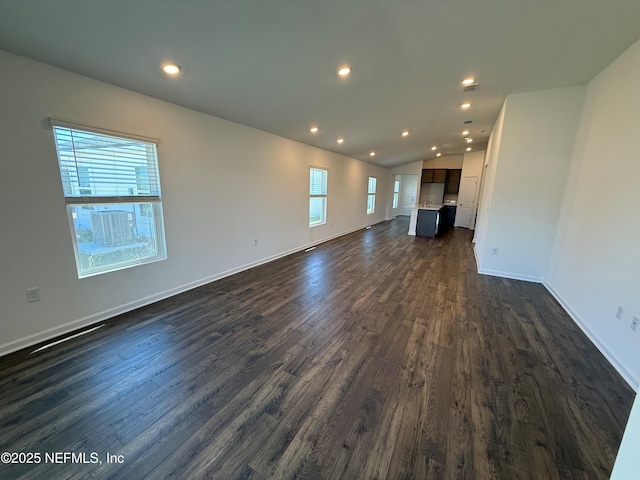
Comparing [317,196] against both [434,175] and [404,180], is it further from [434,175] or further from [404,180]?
[404,180]

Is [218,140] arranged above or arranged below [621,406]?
above

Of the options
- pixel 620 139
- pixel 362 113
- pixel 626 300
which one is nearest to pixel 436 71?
pixel 362 113

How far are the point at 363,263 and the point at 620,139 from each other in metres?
3.59

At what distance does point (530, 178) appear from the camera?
3.84 m

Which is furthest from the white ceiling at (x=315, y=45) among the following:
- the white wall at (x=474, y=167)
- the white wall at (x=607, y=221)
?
the white wall at (x=474, y=167)

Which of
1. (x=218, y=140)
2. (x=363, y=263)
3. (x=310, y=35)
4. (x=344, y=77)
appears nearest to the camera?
(x=310, y=35)

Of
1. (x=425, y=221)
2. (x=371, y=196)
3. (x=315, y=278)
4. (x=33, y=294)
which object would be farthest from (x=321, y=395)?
(x=371, y=196)

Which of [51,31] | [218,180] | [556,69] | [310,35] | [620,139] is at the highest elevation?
[556,69]

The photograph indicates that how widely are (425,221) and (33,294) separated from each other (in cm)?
811

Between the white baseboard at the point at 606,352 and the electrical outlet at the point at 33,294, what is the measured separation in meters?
4.56

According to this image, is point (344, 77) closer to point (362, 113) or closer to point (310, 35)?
point (310, 35)

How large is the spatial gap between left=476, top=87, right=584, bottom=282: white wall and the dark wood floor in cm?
111

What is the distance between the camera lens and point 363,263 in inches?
197

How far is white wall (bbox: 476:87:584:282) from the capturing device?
3566 millimetres
